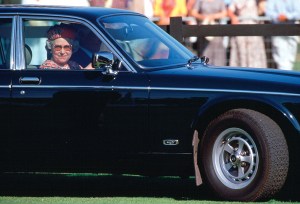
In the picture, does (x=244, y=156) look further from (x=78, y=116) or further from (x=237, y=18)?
(x=237, y=18)

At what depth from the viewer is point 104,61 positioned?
9625 mm

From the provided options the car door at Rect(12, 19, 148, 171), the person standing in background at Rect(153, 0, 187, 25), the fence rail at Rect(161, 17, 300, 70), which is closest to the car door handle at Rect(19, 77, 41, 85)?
the car door at Rect(12, 19, 148, 171)

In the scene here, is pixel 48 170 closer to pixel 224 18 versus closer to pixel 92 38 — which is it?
pixel 92 38

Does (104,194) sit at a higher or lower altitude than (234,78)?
lower

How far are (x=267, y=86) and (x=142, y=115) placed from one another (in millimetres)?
1014

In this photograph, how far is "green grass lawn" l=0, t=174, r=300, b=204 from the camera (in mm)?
9766

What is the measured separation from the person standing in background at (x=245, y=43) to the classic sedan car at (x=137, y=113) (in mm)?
7969

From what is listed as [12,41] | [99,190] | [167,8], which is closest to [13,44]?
[12,41]

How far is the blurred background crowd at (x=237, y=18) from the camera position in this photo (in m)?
17.7

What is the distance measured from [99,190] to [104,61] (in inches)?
57.8

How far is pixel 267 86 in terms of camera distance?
9352 millimetres

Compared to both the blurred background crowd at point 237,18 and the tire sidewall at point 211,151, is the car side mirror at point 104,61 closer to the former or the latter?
the tire sidewall at point 211,151

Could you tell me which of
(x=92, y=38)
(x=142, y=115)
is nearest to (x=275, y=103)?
(x=142, y=115)

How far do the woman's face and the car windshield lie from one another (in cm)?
35
